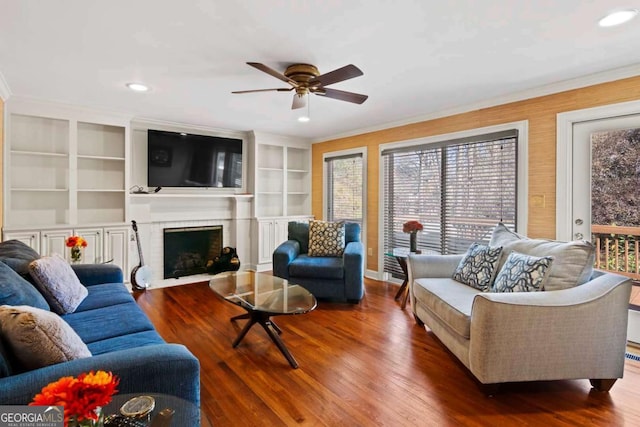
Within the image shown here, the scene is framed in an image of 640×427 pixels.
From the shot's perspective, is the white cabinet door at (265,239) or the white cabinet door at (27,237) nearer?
the white cabinet door at (27,237)

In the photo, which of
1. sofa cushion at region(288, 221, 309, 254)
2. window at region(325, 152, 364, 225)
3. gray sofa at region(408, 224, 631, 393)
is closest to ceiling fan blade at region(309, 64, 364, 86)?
gray sofa at region(408, 224, 631, 393)

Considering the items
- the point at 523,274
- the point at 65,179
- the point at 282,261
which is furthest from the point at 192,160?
the point at 523,274

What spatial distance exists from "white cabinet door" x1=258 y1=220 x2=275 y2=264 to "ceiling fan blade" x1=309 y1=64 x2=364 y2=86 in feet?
10.9

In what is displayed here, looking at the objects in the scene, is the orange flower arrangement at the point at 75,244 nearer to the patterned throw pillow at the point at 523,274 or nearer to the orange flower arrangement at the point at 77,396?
the orange flower arrangement at the point at 77,396

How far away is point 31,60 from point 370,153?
3861 millimetres

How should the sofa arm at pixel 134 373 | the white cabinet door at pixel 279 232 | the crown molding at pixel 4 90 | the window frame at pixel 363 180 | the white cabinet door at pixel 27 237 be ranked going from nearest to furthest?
the sofa arm at pixel 134 373 < the crown molding at pixel 4 90 < the white cabinet door at pixel 27 237 < the window frame at pixel 363 180 < the white cabinet door at pixel 279 232

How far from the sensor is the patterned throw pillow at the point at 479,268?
8.97ft

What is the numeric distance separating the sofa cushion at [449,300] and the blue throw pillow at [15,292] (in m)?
2.48

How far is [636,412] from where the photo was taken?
1912mm

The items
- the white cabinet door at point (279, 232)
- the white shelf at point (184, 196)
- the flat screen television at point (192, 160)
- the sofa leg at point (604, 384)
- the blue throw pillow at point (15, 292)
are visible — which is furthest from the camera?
the white cabinet door at point (279, 232)

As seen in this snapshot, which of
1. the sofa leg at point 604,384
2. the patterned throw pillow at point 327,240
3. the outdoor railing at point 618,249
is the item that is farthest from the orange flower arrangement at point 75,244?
the outdoor railing at point 618,249

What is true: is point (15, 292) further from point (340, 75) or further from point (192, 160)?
point (192, 160)

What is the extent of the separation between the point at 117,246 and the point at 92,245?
0.86ft

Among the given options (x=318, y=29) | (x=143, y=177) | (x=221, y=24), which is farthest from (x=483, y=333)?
(x=143, y=177)
